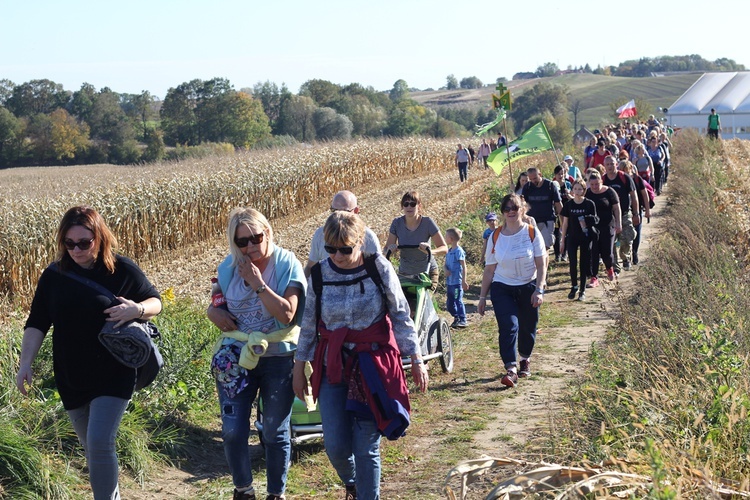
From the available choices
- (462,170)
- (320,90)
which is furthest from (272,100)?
(462,170)

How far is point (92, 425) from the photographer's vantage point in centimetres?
493

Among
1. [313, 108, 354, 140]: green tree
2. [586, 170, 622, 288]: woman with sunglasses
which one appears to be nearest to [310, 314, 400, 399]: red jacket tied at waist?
[586, 170, 622, 288]: woman with sunglasses

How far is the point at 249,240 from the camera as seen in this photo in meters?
5.32

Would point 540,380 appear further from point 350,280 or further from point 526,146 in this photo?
point 526,146

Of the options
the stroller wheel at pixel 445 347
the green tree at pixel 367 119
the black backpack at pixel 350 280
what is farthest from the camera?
the green tree at pixel 367 119

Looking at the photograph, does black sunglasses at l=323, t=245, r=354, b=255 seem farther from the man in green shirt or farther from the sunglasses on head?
the man in green shirt

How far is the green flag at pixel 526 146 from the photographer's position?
16.5 meters

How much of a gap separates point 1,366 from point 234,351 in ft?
8.19

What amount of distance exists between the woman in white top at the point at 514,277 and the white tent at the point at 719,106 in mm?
59015

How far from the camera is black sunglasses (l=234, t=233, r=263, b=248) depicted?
17.4 ft

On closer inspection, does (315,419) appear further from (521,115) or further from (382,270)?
(521,115)

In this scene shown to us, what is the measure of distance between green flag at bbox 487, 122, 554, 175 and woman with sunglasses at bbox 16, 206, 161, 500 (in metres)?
11.9

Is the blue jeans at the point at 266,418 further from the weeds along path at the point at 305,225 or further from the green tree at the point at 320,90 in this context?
the green tree at the point at 320,90

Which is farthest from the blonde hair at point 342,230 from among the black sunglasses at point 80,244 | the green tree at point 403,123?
the green tree at point 403,123
